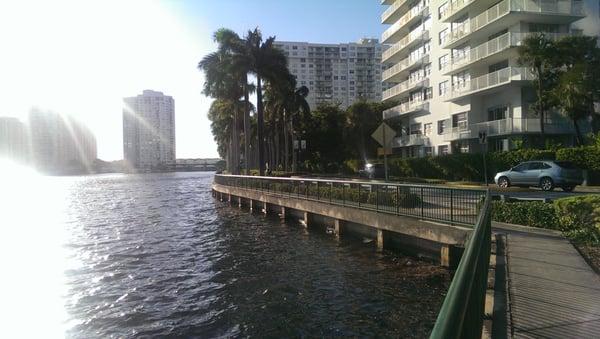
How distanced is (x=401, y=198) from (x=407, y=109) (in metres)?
45.3

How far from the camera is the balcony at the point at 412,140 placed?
177 ft

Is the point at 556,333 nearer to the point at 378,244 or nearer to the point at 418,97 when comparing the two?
the point at 378,244

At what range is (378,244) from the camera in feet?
50.7

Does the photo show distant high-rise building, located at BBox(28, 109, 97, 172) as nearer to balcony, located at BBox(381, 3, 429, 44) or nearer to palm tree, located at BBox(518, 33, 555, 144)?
balcony, located at BBox(381, 3, 429, 44)

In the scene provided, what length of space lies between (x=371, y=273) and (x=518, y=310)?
647 cm

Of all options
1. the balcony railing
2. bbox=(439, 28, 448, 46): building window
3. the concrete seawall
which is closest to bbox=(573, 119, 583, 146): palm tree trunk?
the balcony railing

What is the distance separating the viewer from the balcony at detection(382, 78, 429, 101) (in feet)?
182

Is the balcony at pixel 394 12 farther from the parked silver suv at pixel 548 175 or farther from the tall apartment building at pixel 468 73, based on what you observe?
the parked silver suv at pixel 548 175

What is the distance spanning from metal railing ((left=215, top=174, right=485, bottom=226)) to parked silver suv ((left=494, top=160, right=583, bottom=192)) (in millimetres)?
12589

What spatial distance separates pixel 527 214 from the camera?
12.5 m

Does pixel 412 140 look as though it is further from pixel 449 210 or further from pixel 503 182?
pixel 449 210

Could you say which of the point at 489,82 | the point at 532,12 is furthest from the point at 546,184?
the point at 532,12

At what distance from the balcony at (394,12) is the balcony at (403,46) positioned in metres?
4.12

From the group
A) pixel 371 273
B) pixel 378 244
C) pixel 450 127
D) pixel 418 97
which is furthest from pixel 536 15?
pixel 371 273
